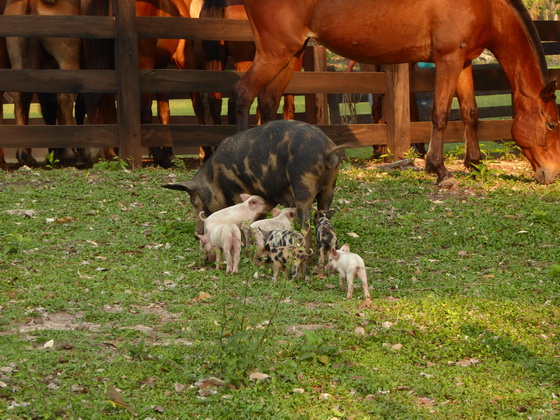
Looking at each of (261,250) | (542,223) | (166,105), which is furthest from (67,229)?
(166,105)

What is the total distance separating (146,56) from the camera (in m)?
11.5

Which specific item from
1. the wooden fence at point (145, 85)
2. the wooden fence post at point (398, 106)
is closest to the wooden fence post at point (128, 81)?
the wooden fence at point (145, 85)

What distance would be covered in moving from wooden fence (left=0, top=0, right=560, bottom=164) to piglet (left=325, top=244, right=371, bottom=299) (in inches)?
203

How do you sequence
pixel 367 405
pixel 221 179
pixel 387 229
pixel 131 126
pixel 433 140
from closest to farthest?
1. pixel 367 405
2. pixel 221 179
3. pixel 387 229
4. pixel 433 140
5. pixel 131 126

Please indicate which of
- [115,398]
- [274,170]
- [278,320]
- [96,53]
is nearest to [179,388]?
[115,398]

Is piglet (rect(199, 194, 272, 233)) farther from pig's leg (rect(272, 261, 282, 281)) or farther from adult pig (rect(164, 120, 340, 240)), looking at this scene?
pig's leg (rect(272, 261, 282, 281))

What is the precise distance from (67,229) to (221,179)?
56.9 inches

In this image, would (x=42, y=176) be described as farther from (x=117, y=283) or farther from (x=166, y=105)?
(x=117, y=283)

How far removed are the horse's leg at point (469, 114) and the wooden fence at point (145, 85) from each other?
998 millimetres

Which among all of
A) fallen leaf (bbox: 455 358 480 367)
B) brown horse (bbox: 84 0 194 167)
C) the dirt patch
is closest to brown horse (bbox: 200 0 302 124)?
brown horse (bbox: 84 0 194 167)

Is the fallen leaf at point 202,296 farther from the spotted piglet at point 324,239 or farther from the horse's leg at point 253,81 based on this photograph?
the horse's leg at point 253,81

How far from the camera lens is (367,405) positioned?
4.10 metres

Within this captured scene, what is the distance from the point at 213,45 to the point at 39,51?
220cm

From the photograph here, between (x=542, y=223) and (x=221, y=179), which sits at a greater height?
(x=221, y=179)
